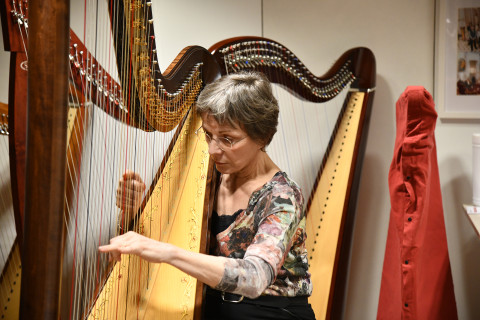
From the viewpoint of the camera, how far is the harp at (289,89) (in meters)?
0.71

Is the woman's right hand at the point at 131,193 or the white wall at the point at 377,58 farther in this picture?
the white wall at the point at 377,58

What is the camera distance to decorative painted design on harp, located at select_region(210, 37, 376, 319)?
2.03 meters

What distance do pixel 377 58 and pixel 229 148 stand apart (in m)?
1.62

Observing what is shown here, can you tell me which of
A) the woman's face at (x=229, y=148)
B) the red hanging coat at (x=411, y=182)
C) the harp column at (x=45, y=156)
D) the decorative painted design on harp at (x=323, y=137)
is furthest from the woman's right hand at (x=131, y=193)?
the red hanging coat at (x=411, y=182)

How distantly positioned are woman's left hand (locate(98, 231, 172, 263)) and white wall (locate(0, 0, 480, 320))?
202 centimetres

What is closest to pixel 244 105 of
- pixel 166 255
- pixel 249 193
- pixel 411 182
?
pixel 249 193

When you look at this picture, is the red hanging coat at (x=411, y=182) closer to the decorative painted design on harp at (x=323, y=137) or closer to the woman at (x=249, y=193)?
the decorative painted design on harp at (x=323, y=137)

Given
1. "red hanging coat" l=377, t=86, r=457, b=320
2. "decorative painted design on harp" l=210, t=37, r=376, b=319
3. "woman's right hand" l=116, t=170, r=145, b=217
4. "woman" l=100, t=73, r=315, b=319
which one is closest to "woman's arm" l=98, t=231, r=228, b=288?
"woman" l=100, t=73, r=315, b=319

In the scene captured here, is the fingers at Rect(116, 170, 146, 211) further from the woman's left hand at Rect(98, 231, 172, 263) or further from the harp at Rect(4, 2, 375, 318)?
the woman's left hand at Rect(98, 231, 172, 263)

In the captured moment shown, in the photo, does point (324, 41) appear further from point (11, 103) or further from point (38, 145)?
point (38, 145)

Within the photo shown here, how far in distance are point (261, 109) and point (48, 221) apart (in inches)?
34.6

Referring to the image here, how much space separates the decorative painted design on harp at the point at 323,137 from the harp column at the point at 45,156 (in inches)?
45.5

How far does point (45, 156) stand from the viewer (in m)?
0.70

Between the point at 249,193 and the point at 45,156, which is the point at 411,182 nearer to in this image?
the point at 249,193
